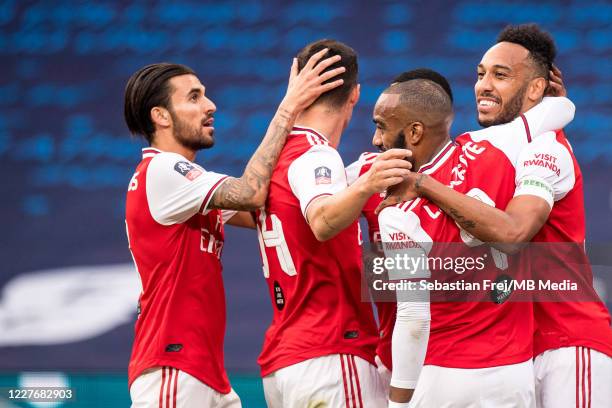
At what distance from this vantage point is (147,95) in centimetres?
427

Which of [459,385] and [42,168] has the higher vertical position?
[42,168]

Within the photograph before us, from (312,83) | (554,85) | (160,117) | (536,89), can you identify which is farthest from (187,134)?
(554,85)

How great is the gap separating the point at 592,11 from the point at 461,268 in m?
4.80

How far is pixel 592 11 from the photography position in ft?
25.0

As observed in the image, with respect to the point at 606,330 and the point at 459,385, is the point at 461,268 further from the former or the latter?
the point at 606,330

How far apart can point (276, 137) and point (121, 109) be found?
4.40 metres

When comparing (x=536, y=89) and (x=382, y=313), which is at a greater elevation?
(x=536, y=89)

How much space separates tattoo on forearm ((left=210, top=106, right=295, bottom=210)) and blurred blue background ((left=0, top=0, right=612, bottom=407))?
3.90 meters

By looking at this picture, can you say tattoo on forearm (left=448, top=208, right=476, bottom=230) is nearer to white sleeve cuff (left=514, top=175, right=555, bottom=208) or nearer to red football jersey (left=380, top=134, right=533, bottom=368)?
red football jersey (left=380, top=134, right=533, bottom=368)

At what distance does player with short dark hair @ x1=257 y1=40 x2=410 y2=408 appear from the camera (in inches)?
140

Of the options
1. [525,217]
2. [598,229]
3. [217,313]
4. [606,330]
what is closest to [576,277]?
[606,330]

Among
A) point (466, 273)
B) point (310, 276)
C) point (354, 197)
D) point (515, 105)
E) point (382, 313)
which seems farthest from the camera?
point (515, 105)

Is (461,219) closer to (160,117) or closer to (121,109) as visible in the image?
(160,117)

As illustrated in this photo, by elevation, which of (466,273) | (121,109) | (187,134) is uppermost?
(121,109)
